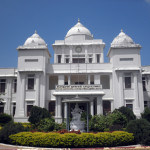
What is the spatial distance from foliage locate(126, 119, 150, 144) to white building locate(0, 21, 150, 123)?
35.1 ft

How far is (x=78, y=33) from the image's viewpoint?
3856 centimetres

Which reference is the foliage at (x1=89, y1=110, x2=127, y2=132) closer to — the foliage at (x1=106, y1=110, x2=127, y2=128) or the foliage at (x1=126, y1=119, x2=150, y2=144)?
the foliage at (x1=106, y1=110, x2=127, y2=128)

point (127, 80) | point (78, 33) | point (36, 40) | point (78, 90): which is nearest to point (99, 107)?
point (78, 90)

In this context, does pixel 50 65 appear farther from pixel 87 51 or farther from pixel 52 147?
pixel 52 147

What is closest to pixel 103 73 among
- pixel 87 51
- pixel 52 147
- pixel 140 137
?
pixel 87 51

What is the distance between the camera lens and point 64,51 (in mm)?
37219

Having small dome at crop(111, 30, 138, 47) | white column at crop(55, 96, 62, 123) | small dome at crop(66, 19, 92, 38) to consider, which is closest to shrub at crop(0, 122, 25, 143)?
white column at crop(55, 96, 62, 123)

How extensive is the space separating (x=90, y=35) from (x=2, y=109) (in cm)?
2010

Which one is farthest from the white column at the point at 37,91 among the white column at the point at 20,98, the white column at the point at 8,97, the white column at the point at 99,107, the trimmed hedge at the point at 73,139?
the trimmed hedge at the point at 73,139

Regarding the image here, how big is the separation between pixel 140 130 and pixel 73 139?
534 cm

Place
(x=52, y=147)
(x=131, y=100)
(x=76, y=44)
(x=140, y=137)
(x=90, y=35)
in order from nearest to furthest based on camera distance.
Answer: (x=52, y=147), (x=140, y=137), (x=131, y=100), (x=76, y=44), (x=90, y=35)

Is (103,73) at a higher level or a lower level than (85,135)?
higher

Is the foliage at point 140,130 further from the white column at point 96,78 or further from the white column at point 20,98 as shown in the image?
the white column at point 20,98

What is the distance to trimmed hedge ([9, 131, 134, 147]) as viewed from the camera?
1461cm
